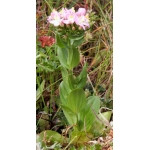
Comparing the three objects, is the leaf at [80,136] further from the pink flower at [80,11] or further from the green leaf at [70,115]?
the pink flower at [80,11]

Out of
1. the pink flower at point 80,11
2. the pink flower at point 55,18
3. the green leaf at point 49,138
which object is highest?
the pink flower at point 80,11

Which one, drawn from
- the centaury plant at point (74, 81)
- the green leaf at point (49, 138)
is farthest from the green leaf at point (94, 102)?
the green leaf at point (49, 138)

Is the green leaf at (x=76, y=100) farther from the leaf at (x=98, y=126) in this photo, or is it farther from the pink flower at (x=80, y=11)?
the pink flower at (x=80, y=11)

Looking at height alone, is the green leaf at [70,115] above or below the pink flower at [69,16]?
below

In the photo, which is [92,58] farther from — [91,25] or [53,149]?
[53,149]

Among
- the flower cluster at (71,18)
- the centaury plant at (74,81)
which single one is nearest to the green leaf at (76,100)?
the centaury plant at (74,81)
